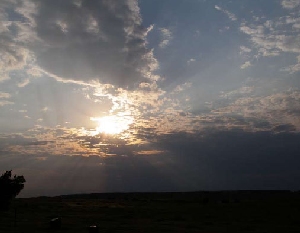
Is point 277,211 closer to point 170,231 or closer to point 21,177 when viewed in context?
point 170,231

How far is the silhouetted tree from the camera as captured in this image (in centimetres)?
5841

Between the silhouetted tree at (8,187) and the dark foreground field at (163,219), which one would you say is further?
the silhouetted tree at (8,187)

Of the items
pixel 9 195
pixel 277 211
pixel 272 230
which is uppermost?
pixel 9 195

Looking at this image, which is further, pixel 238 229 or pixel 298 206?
pixel 298 206

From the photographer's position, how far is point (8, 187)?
59.4 m

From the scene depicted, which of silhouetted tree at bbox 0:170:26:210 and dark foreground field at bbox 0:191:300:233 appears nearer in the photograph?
dark foreground field at bbox 0:191:300:233

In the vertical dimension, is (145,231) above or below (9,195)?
below

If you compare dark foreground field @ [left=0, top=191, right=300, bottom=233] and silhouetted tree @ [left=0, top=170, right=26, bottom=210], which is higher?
silhouetted tree @ [left=0, top=170, right=26, bottom=210]

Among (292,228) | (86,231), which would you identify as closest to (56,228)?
(86,231)

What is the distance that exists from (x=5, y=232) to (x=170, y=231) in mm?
15430

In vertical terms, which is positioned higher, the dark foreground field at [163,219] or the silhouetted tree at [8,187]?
the silhouetted tree at [8,187]

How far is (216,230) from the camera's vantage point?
36531 mm

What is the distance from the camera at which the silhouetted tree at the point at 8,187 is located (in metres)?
58.4

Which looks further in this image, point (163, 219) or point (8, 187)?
point (8, 187)
